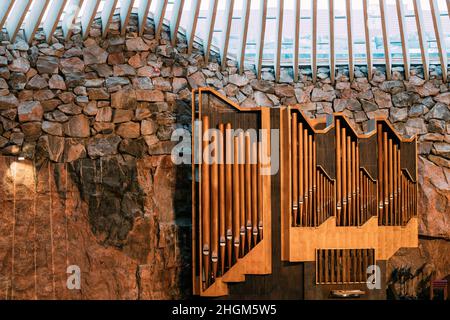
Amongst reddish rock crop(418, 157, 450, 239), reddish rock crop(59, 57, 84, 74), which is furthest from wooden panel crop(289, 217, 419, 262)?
reddish rock crop(59, 57, 84, 74)

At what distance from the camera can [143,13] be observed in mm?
7180

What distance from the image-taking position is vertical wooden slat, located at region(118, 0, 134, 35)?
698 centimetres

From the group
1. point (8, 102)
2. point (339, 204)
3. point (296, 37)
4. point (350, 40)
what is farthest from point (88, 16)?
point (339, 204)

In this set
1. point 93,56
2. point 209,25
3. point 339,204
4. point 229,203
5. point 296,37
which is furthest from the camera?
point 93,56

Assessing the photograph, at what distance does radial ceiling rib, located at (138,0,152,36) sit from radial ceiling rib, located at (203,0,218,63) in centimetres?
55

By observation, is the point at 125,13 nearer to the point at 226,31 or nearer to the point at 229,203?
the point at 226,31

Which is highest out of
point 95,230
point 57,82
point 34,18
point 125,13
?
point 125,13

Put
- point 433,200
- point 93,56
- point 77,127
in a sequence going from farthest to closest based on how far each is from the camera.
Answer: point 433,200 → point 93,56 → point 77,127

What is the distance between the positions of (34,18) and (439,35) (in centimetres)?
372

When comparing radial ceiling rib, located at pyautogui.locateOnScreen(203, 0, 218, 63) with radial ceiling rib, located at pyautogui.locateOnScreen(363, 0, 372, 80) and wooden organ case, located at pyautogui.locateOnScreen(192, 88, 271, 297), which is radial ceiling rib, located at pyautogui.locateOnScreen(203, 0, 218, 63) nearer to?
wooden organ case, located at pyautogui.locateOnScreen(192, 88, 271, 297)

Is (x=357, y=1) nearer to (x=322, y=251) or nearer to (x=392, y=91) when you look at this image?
(x=392, y=91)

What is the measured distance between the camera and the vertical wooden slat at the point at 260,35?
6.74 m
